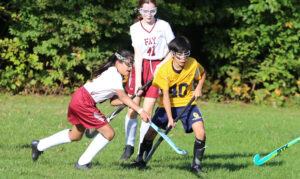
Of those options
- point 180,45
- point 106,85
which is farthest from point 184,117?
point 106,85

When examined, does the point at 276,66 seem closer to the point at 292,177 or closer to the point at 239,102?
the point at 239,102

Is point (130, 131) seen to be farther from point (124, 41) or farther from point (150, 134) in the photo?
point (124, 41)

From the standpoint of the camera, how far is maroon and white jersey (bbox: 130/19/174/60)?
671cm

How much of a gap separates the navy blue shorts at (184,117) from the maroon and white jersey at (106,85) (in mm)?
635

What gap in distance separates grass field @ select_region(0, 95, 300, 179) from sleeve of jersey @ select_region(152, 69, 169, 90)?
98 centimetres

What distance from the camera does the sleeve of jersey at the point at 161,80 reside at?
229 inches

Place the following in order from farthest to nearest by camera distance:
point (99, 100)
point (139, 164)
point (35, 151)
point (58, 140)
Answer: point (139, 164) → point (35, 151) → point (58, 140) → point (99, 100)

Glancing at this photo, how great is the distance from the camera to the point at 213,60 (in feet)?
46.2

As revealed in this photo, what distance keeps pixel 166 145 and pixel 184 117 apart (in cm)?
212

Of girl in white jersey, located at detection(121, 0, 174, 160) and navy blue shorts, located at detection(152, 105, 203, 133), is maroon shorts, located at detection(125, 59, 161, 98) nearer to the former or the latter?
girl in white jersey, located at detection(121, 0, 174, 160)

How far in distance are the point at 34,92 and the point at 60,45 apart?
1.57 m

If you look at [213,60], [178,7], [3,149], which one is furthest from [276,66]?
[3,149]

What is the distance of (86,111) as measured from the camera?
5.68 metres

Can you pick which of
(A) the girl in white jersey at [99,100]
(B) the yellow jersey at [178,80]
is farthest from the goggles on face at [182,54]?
(A) the girl in white jersey at [99,100]
